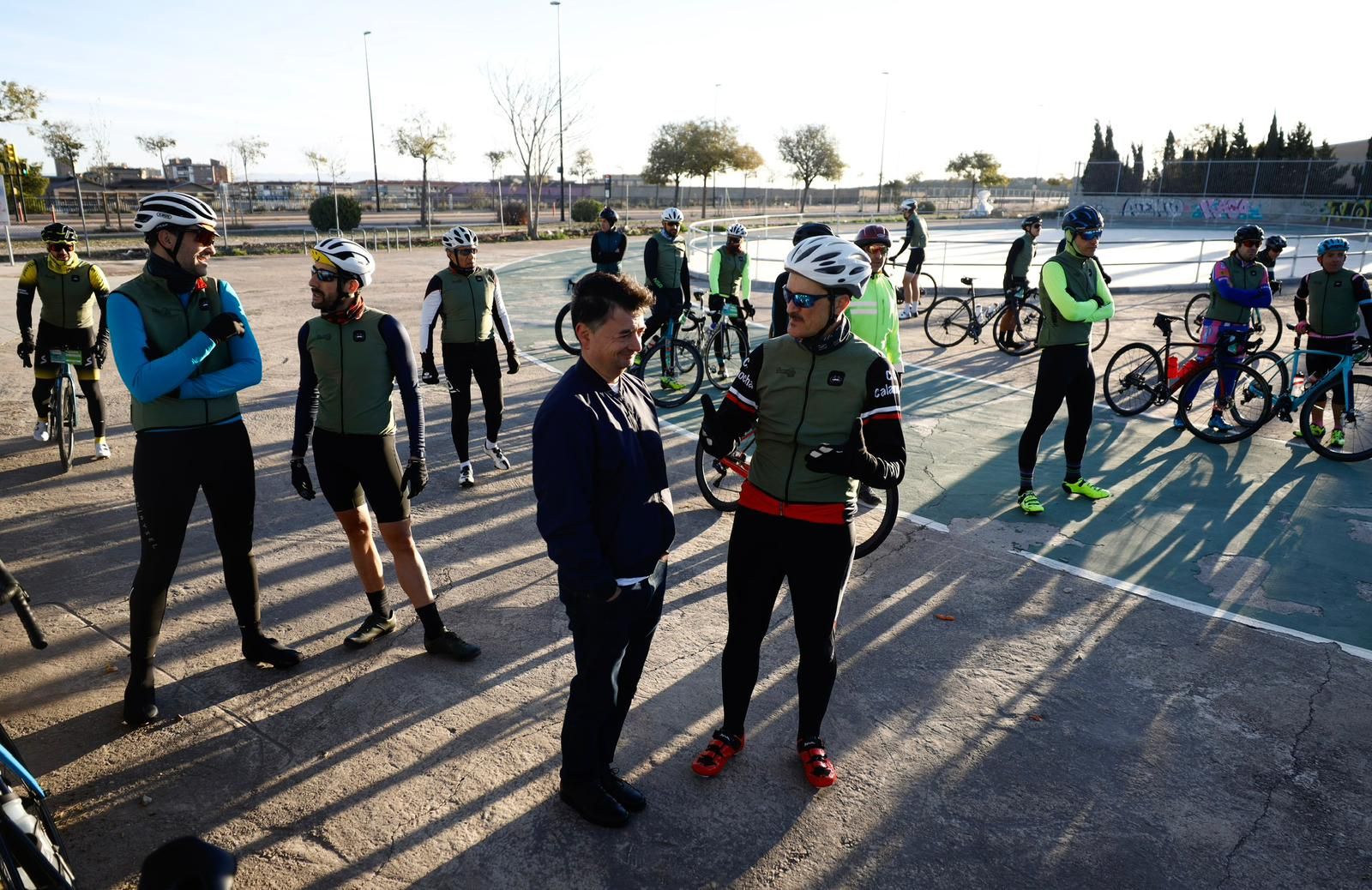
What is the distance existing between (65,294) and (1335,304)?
38.9 ft

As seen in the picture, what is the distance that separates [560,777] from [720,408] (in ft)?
5.45

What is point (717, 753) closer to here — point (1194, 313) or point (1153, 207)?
point (1194, 313)

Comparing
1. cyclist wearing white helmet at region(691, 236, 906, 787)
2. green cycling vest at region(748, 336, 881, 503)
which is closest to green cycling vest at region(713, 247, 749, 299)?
cyclist wearing white helmet at region(691, 236, 906, 787)

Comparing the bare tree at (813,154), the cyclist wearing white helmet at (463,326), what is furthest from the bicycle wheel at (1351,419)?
the bare tree at (813,154)

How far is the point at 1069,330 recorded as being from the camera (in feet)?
20.7

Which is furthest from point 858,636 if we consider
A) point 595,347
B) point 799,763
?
point 595,347

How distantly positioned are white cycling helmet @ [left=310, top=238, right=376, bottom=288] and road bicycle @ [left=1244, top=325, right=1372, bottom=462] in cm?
836

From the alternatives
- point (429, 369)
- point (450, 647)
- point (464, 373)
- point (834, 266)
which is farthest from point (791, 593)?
point (429, 369)

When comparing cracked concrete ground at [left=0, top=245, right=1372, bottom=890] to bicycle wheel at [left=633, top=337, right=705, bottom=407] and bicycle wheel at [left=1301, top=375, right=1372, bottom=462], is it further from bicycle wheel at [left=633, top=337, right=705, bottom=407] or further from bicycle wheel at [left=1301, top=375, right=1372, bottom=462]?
bicycle wheel at [left=633, top=337, right=705, bottom=407]

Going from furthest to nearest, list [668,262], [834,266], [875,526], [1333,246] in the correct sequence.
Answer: [668,262] → [1333,246] → [875,526] → [834,266]

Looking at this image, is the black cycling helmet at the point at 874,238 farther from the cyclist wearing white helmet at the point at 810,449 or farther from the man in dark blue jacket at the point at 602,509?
the man in dark blue jacket at the point at 602,509

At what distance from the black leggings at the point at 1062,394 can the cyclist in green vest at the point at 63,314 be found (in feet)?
25.5

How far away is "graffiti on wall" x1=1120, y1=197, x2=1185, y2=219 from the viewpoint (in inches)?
1774

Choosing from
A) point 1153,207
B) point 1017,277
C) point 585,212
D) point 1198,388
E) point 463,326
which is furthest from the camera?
point 585,212
